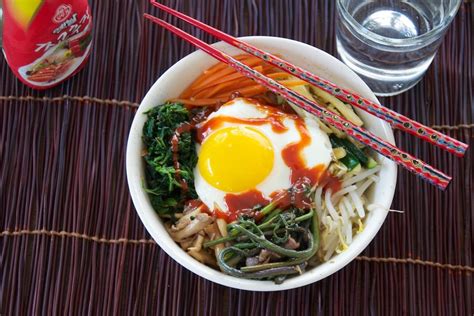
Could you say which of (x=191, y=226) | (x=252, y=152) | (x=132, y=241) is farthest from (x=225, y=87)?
(x=132, y=241)

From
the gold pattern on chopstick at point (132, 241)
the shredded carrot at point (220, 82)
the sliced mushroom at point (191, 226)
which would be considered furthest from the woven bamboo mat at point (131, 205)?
the shredded carrot at point (220, 82)

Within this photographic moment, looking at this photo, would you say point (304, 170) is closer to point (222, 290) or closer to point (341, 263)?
point (341, 263)

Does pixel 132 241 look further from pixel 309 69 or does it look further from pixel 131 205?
pixel 309 69

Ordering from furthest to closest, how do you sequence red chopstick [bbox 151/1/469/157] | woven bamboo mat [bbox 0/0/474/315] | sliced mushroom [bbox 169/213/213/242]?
1. woven bamboo mat [bbox 0/0/474/315]
2. sliced mushroom [bbox 169/213/213/242]
3. red chopstick [bbox 151/1/469/157]

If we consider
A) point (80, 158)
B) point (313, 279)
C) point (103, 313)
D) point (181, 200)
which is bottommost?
point (103, 313)

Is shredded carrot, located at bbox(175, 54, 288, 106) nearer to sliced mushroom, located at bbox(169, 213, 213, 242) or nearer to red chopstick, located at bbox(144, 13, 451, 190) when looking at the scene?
red chopstick, located at bbox(144, 13, 451, 190)

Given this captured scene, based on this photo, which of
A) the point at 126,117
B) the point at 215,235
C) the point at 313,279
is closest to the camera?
the point at 313,279

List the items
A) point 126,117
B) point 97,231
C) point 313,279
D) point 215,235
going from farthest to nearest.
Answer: point 126,117 < point 97,231 < point 215,235 < point 313,279

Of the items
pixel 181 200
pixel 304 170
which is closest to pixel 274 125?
pixel 304 170

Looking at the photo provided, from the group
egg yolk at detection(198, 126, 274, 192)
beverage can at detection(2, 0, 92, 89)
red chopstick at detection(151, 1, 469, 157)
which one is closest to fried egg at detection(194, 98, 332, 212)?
egg yolk at detection(198, 126, 274, 192)
